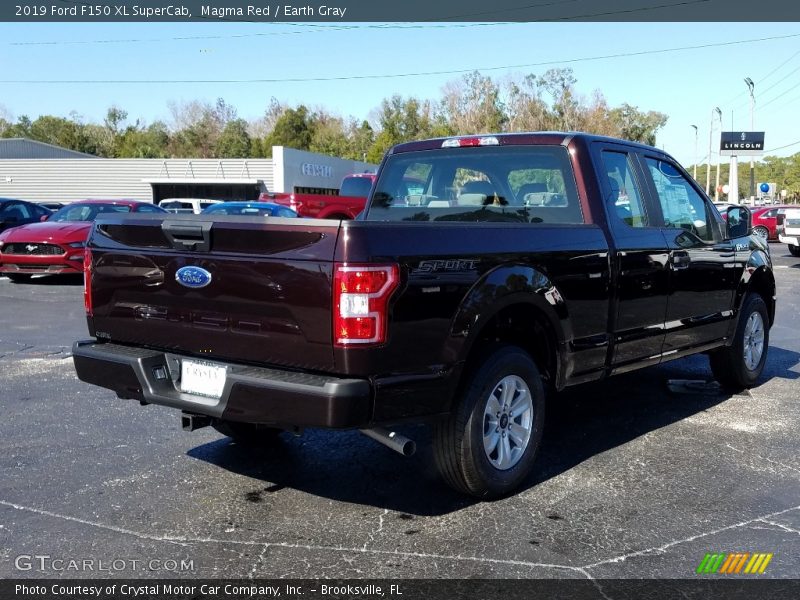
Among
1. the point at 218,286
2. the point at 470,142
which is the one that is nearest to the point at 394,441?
the point at 218,286

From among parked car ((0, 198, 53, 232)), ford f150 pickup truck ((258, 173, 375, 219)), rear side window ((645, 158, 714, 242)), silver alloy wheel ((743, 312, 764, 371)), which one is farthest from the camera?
ford f150 pickup truck ((258, 173, 375, 219))

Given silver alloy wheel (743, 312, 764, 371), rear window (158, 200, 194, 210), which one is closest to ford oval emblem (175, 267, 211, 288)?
silver alloy wheel (743, 312, 764, 371)

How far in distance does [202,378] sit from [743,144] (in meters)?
66.1

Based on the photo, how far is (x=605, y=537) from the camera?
3.73m

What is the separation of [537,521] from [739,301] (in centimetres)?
340

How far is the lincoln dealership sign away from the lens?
6094 centimetres

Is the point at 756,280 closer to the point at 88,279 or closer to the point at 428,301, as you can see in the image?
the point at 428,301

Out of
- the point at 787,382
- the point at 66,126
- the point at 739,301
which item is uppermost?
the point at 66,126

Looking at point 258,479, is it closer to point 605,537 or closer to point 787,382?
point 605,537

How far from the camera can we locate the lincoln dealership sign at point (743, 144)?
6094 centimetres

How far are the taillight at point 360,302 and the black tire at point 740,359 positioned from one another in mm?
4115

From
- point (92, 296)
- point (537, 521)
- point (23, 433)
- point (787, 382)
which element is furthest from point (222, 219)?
point (787, 382)

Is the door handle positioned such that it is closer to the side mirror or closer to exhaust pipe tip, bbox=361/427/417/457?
the side mirror

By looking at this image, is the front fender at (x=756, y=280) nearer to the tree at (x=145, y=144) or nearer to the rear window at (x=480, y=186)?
the rear window at (x=480, y=186)
